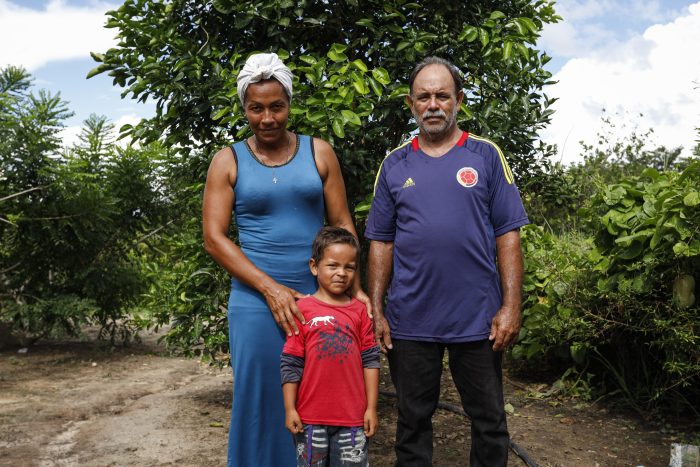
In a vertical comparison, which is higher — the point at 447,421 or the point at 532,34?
the point at 532,34

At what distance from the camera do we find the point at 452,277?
277 centimetres

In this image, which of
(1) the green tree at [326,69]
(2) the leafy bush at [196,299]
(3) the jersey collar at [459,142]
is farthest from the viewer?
(2) the leafy bush at [196,299]

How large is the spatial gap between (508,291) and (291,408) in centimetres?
98

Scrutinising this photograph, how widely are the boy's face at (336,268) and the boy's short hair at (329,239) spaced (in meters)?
0.01

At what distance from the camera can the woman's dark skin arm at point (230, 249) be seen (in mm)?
2676

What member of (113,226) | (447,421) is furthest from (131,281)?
(447,421)

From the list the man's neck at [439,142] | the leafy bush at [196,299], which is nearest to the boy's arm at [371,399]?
the man's neck at [439,142]

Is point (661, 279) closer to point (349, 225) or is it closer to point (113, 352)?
point (349, 225)

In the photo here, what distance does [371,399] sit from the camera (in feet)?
8.84

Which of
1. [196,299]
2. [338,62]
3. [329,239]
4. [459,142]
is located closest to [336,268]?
[329,239]

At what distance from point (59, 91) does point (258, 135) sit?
6.12 meters

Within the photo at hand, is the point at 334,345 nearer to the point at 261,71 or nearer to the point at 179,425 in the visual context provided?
the point at 261,71

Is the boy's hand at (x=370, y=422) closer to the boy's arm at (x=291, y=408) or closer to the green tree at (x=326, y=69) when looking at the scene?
the boy's arm at (x=291, y=408)

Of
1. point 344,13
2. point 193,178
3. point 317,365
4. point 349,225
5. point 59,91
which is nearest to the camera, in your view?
point 317,365
